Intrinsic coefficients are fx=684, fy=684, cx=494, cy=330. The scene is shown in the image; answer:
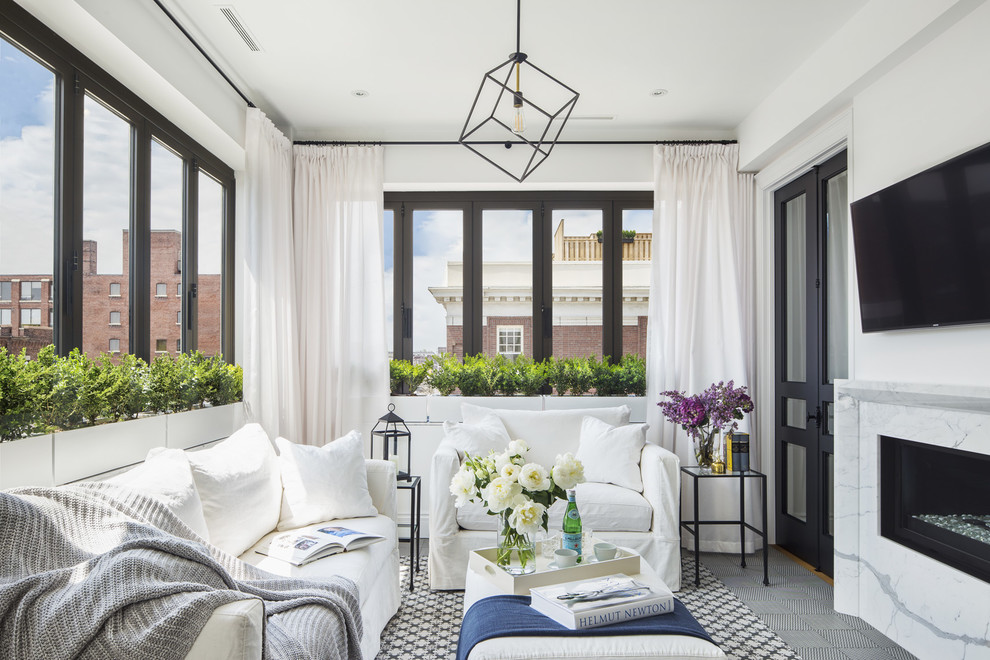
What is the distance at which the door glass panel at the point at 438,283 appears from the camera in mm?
4953

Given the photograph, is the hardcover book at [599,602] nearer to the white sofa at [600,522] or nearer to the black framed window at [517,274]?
the white sofa at [600,522]

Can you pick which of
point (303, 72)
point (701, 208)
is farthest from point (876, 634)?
point (303, 72)

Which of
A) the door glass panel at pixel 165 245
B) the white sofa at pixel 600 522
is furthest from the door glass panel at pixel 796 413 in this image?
the door glass panel at pixel 165 245

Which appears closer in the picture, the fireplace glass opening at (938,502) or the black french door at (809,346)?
the fireplace glass opening at (938,502)

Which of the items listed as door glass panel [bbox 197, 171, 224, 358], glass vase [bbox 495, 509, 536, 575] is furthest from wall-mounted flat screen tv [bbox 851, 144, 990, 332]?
door glass panel [bbox 197, 171, 224, 358]

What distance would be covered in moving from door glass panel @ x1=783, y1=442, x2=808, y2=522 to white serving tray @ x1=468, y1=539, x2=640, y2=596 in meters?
2.00

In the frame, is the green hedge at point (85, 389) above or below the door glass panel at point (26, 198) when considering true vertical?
below

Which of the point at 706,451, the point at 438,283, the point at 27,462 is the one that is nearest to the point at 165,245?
the point at 27,462

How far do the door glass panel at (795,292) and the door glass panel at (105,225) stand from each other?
11.9 feet

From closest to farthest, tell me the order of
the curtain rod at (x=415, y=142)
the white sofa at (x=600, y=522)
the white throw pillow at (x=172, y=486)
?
the white throw pillow at (x=172, y=486), the white sofa at (x=600, y=522), the curtain rod at (x=415, y=142)

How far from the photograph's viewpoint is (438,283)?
4.99 meters

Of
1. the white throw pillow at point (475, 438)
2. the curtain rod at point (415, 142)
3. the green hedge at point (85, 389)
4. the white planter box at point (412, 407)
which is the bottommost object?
the white throw pillow at point (475, 438)

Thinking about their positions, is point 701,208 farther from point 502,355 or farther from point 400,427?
point 400,427

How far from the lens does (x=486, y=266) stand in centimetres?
499
